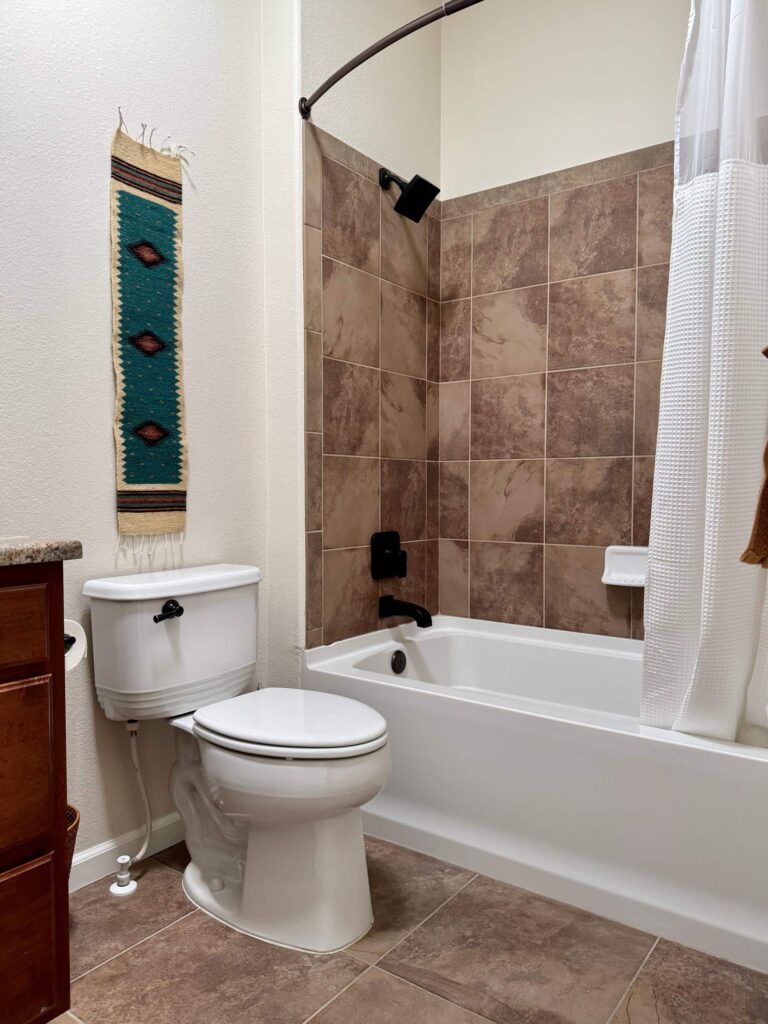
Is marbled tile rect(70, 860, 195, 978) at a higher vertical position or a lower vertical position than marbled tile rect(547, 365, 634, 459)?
lower

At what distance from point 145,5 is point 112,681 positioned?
1694 millimetres

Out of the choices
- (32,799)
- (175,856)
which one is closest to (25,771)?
(32,799)

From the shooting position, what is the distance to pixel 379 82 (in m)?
2.49

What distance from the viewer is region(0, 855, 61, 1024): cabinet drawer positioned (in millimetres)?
1181

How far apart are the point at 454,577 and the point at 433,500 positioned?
0.30 m

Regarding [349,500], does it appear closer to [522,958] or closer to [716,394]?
[716,394]

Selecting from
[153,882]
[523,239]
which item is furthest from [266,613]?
[523,239]

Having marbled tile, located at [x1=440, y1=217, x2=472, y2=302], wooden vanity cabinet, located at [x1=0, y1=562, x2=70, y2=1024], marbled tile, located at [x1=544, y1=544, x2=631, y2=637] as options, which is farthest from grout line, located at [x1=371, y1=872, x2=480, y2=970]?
marbled tile, located at [x1=440, y1=217, x2=472, y2=302]

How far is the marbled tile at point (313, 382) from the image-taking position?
2201mm

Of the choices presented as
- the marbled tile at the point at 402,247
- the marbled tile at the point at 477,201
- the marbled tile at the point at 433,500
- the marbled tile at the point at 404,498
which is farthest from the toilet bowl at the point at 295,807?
the marbled tile at the point at 477,201

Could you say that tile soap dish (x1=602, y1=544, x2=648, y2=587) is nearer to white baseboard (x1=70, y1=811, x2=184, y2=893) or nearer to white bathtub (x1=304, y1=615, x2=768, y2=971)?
white bathtub (x1=304, y1=615, x2=768, y2=971)

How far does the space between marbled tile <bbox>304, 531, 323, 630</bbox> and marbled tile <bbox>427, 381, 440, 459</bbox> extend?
2.41 feet

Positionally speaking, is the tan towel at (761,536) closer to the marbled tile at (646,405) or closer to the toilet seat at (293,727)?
the toilet seat at (293,727)

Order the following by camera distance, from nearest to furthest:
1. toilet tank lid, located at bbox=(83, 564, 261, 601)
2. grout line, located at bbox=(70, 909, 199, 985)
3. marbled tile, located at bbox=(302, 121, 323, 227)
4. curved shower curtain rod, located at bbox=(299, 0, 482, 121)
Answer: grout line, located at bbox=(70, 909, 199, 985), toilet tank lid, located at bbox=(83, 564, 261, 601), curved shower curtain rod, located at bbox=(299, 0, 482, 121), marbled tile, located at bbox=(302, 121, 323, 227)
